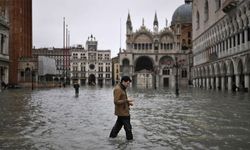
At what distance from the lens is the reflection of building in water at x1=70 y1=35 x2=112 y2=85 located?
141m

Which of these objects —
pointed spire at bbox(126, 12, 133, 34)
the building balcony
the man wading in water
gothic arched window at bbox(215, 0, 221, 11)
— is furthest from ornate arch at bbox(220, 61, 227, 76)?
pointed spire at bbox(126, 12, 133, 34)

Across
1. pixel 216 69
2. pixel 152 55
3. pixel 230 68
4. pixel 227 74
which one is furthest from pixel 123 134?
pixel 152 55

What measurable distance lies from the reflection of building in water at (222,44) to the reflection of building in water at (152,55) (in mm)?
26050

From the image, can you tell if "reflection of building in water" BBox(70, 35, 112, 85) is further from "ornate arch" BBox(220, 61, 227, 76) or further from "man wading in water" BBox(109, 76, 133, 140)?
"man wading in water" BBox(109, 76, 133, 140)

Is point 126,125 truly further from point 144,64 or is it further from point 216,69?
point 144,64

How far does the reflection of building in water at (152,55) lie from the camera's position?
104375 millimetres

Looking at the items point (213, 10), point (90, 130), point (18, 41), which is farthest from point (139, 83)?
point (90, 130)

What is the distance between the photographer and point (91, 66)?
469ft

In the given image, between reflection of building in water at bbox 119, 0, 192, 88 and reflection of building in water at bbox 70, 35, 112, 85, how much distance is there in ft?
112

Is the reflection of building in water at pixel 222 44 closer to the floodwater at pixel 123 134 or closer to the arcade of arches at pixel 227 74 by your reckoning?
the arcade of arches at pixel 227 74

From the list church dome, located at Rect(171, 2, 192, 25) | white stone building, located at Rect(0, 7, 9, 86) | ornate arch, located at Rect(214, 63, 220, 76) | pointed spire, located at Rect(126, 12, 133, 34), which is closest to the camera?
white stone building, located at Rect(0, 7, 9, 86)

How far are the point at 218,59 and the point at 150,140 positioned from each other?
158 feet

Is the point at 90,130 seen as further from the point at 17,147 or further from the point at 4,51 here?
the point at 4,51

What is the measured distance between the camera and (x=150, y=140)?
977 centimetres
